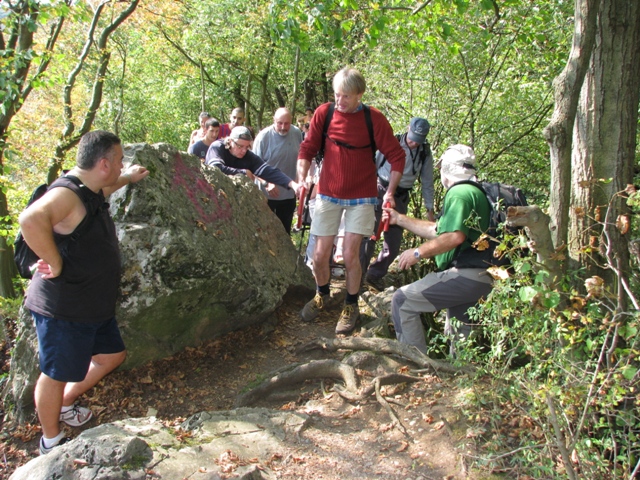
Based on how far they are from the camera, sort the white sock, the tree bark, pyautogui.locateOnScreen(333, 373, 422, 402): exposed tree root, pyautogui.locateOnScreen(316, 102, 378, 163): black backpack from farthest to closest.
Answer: the tree bark
pyautogui.locateOnScreen(316, 102, 378, 163): black backpack
pyautogui.locateOnScreen(333, 373, 422, 402): exposed tree root
the white sock

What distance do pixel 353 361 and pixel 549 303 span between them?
6.91 feet

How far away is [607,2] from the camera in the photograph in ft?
12.1

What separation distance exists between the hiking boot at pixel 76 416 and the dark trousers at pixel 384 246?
3684 millimetres

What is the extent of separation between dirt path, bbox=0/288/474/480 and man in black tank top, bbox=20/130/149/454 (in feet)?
2.23

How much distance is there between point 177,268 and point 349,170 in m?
1.85

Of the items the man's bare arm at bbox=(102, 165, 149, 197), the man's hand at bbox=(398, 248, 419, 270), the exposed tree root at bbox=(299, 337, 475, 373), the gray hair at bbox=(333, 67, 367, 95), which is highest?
the gray hair at bbox=(333, 67, 367, 95)

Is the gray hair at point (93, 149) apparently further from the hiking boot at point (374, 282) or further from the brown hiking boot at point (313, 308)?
the hiking boot at point (374, 282)

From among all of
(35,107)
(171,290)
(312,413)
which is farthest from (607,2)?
(35,107)

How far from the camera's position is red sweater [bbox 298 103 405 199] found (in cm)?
504

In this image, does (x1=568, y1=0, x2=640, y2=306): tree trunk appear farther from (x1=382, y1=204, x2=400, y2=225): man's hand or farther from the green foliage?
(x1=382, y1=204, x2=400, y2=225): man's hand

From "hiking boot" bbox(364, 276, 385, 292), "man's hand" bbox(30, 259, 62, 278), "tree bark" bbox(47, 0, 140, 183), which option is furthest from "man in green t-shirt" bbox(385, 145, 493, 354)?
"tree bark" bbox(47, 0, 140, 183)

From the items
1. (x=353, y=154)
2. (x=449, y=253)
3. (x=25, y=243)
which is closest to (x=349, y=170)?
(x=353, y=154)

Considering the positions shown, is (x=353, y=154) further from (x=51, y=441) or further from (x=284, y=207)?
(x=51, y=441)

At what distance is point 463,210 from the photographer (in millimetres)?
4016
